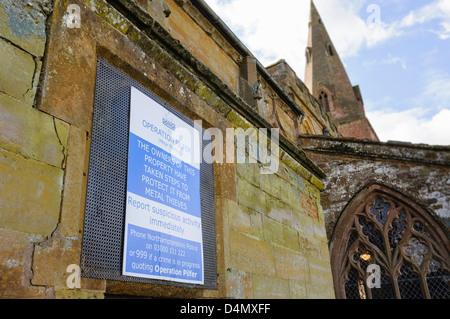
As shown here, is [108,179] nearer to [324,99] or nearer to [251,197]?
[251,197]

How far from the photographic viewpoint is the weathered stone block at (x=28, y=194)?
1785mm

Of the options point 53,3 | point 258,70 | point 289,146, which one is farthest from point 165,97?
point 258,70

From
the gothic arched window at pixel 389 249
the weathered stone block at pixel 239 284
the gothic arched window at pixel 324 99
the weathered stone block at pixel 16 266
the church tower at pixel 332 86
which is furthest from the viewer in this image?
the gothic arched window at pixel 324 99

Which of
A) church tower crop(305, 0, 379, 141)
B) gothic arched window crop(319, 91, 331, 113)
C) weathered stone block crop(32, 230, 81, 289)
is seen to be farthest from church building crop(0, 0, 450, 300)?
gothic arched window crop(319, 91, 331, 113)

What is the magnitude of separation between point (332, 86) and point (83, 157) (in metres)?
30.2

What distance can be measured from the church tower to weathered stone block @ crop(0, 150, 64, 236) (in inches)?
1006

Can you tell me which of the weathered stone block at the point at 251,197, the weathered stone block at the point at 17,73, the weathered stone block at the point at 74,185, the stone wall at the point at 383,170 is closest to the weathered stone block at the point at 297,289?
the weathered stone block at the point at 251,197

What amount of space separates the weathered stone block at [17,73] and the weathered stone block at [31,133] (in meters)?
0.06

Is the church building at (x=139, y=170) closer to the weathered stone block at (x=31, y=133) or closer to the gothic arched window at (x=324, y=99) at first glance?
the weathered stone block at (x=31, y=133)

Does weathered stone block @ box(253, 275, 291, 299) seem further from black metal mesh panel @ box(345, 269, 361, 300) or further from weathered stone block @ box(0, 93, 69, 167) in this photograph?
black metal mesh panel @ box(345, 269, 361, 300)

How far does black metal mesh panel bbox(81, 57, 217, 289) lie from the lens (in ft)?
7.23

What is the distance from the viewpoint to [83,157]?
225 centimetres

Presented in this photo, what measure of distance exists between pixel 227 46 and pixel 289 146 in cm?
247
